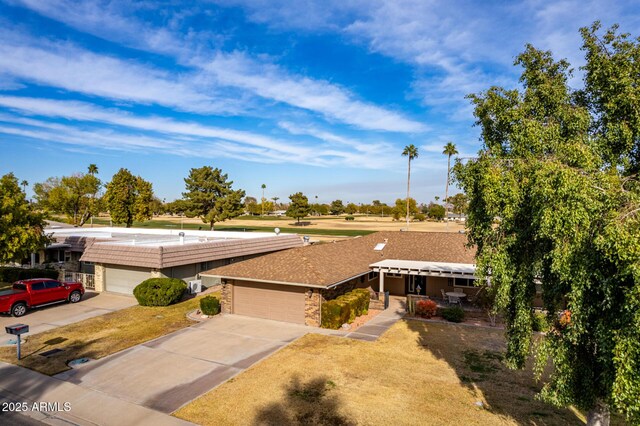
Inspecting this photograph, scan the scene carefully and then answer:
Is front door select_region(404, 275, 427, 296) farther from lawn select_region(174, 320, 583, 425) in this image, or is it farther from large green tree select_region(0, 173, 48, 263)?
large green tree select_region(0, 173, 48, 263)

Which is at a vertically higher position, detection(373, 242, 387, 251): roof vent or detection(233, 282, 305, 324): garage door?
detection(373, 242, 387, 251): roof vent

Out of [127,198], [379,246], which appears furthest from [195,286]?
[127,198]

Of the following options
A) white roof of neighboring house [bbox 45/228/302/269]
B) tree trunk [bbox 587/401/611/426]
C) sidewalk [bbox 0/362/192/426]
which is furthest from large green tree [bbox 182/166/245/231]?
tree trunk [bbox 587/401/611/426]

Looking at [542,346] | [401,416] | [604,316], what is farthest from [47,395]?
[604,316]

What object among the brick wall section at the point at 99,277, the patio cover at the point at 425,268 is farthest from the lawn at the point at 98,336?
the patio cover at the point at 425,268

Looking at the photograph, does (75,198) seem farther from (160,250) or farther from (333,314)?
(333,314)

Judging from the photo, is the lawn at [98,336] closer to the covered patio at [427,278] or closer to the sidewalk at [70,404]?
the sidewalk at [70,404]
